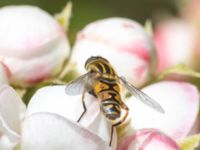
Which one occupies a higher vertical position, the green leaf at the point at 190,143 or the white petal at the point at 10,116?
the white petal at the point at 10,116

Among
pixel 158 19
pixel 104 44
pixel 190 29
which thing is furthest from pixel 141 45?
pixel 158 19

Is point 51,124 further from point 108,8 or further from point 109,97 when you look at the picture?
point 108,8

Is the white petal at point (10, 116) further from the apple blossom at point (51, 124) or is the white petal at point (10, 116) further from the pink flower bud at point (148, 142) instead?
the pink flower bud at point (148, 142)

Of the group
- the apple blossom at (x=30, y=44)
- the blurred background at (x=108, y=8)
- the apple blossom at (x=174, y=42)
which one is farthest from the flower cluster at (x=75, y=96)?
the blurred background at (x=108, y=8)

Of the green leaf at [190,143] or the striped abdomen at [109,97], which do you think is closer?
the striped abdomen at [109,97]

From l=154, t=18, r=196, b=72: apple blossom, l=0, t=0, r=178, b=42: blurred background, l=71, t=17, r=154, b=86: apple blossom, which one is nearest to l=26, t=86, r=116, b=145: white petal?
l=71, t=17, r=154, b=86: apple blossom

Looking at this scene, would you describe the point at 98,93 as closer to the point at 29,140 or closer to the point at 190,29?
the point at 29,140
